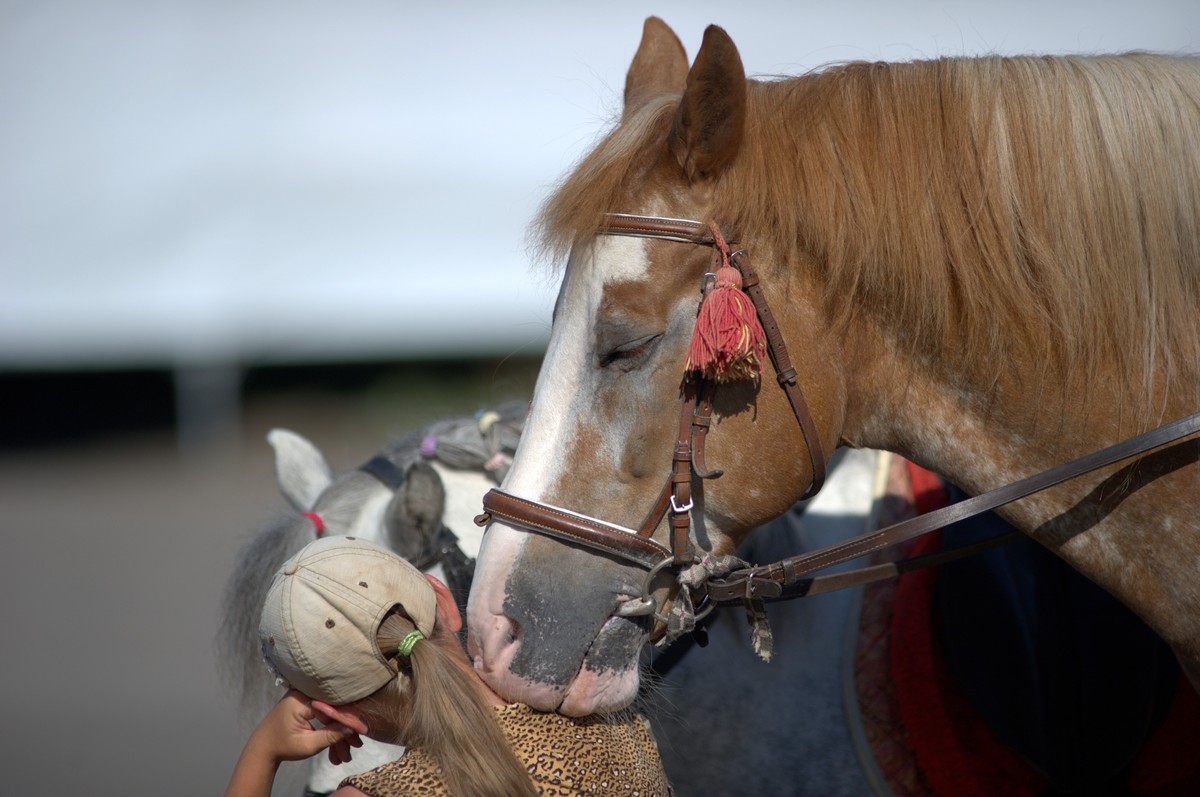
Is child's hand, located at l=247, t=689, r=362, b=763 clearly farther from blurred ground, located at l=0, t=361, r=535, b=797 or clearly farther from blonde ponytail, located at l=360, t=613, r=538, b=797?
blurred ground, located at l=0, t=361, r=535, b=797

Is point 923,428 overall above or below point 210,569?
above

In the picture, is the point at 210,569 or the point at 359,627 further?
the point at 210,569

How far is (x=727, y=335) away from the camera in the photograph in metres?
1.33

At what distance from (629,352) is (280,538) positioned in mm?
1240

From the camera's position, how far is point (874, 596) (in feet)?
6.87

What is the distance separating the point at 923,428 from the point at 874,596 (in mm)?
758

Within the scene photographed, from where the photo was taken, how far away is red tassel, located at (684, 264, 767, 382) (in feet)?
4.37

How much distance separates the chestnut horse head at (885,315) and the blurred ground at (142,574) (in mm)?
1282

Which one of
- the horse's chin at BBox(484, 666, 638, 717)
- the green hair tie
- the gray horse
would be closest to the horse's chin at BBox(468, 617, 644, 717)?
the horse's chin at BBox(484, 666, 638, 717)

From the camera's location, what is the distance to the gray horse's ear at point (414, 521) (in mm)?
2082

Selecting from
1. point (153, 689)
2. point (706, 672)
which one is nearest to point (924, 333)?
point (706, 672)

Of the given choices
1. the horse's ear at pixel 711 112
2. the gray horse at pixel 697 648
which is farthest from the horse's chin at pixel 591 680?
the horse's ear at pixel 711 112

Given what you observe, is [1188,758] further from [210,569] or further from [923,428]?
[210,569]

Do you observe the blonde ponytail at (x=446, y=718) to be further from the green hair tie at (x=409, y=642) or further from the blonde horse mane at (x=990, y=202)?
the blonde horse mane at (x=990, y=202)
